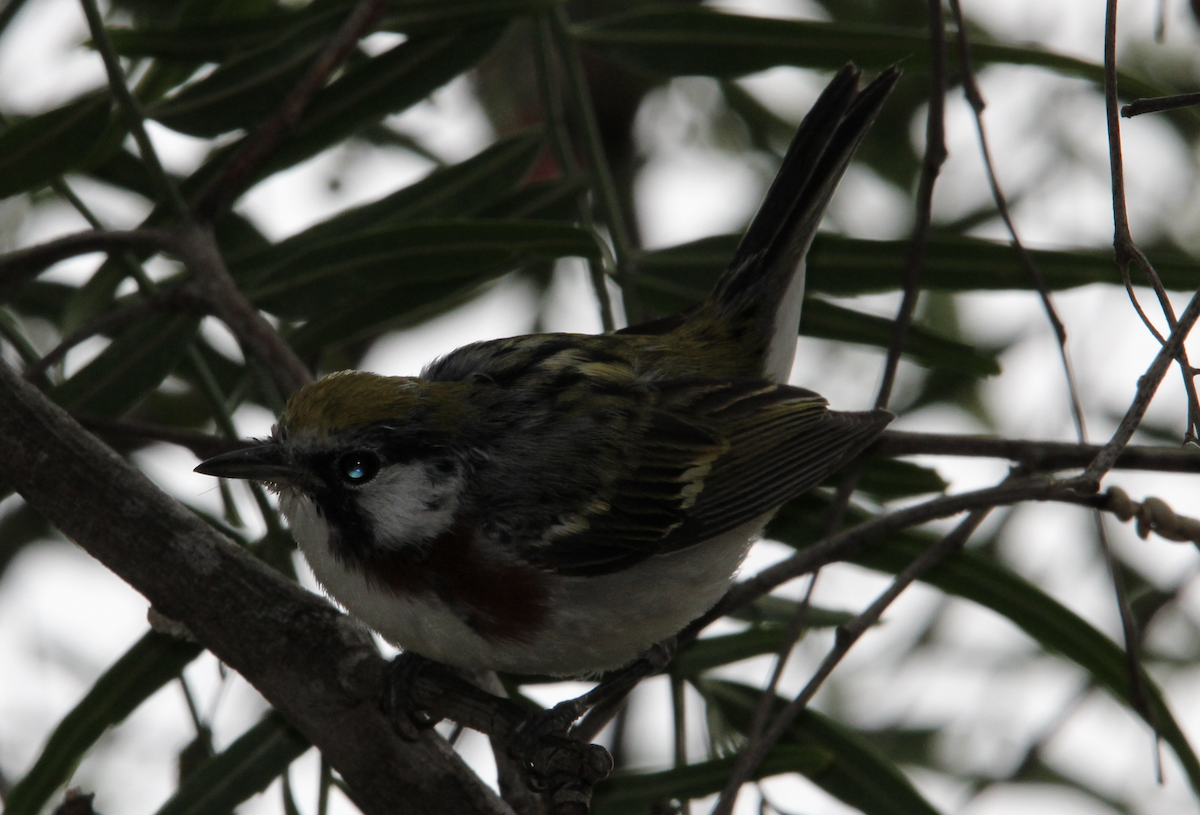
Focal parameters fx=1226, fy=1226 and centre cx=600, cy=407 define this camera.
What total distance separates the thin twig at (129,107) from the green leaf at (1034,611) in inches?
92.4

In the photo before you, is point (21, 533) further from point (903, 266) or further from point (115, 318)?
point (903, 266)

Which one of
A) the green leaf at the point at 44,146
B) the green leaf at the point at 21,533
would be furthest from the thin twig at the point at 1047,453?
the green leaf at the point at 21,533

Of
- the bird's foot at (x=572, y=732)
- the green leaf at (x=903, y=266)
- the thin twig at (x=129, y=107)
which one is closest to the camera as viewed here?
the bird's foot at (x=572, y=732)

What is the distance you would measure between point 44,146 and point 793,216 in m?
2.34

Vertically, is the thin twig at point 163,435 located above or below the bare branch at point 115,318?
below

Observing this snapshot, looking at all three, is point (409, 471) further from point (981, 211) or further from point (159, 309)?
point (981, 211)

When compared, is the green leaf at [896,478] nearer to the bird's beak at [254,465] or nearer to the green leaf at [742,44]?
the green leaf at [742,44]

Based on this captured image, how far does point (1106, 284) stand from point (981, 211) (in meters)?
1.98

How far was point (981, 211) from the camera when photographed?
5445 mm

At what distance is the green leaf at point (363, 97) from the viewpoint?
12.7 ft

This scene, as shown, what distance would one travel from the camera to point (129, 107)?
358 centimetres

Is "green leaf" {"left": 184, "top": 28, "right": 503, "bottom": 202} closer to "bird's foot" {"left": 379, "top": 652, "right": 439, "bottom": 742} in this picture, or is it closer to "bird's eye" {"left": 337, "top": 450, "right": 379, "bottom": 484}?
"bird's eye" {"left": 337, "top": 450, "right": 379, "bottom": 484}

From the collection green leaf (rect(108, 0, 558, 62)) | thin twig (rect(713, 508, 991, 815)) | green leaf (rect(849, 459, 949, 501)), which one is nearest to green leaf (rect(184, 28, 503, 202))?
green leaf (rect(108, 0, 558, 62))

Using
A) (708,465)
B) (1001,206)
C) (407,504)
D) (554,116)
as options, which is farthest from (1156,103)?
(407,504)
